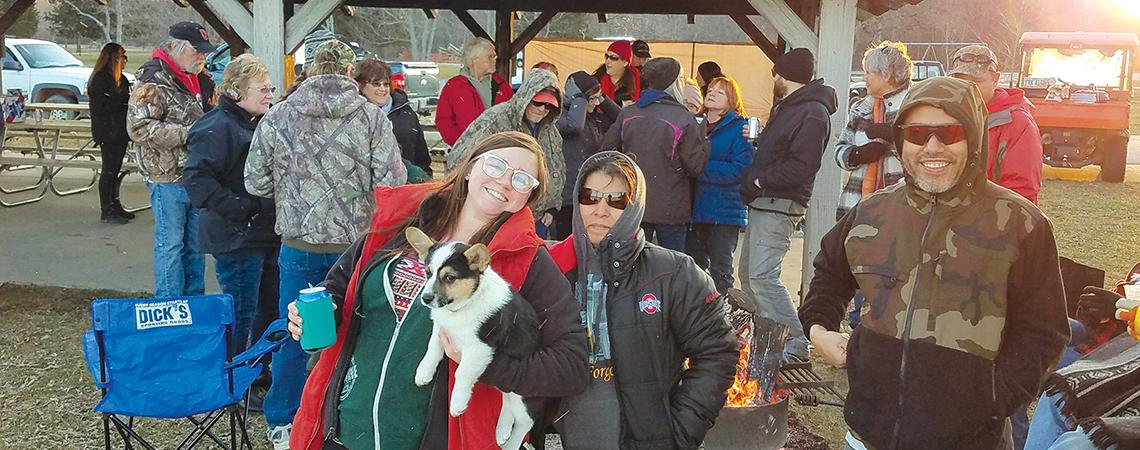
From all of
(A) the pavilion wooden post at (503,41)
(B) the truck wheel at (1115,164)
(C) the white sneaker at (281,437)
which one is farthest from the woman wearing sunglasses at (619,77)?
(B) the truck wheel at (1115,164)

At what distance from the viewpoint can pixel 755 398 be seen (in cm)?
407

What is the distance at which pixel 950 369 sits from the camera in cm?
216

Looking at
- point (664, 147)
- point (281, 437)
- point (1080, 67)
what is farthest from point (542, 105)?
point (1080, 67)

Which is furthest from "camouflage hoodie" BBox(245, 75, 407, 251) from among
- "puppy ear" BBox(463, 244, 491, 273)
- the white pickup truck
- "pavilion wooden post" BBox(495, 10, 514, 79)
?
the white pickup truck

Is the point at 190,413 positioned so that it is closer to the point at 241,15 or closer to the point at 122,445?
the point at 122,445

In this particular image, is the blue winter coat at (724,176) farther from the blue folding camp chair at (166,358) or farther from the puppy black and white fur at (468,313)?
the puppy black and white fur at (468,313)

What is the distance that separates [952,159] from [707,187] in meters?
3.49

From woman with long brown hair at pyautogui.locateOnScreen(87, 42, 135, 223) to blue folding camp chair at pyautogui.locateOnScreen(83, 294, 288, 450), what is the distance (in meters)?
5.48

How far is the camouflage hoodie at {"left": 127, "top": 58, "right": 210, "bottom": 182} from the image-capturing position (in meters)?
5.29

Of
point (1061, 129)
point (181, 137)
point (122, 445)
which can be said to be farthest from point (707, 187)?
point (1061, 129)

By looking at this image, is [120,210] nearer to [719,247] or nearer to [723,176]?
[719,247]

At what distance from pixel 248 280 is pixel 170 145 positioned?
112 cm

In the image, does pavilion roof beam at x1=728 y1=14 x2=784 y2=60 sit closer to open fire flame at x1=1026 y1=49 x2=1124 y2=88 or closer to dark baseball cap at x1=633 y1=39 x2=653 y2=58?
dark baseball cap at x1=633 y1=39 x2=653 y2=58

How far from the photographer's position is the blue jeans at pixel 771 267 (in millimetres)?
5184
